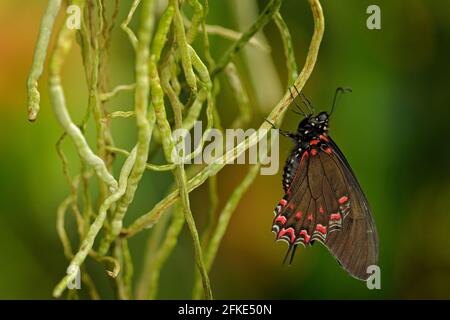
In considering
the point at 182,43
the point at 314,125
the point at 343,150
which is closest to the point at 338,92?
the point at 343,150

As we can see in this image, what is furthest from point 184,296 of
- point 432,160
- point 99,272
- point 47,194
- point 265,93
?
point 432,160

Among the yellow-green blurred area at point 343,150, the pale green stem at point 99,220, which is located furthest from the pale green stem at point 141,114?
the yellow-green blurred area at point 343,150

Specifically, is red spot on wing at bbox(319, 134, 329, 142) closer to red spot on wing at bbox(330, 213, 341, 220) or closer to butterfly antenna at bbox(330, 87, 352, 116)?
red spot on wing at bbox(330, 213, 341, 220)

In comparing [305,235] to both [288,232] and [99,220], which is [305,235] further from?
[99,220]

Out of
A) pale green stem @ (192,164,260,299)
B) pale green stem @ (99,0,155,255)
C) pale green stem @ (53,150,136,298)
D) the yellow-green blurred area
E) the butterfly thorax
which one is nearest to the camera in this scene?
pale green stem @ (99,0,155,255)

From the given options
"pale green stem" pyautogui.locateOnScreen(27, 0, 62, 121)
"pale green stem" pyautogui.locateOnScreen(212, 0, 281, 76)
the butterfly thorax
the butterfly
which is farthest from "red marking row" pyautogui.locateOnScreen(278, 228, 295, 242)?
"pale green stem" pyautogui.locateOnScreen(27, 0, 62, 121)

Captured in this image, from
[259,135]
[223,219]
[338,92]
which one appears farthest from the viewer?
[338,92]

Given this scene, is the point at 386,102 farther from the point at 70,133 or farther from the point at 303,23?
the point at 70,133
